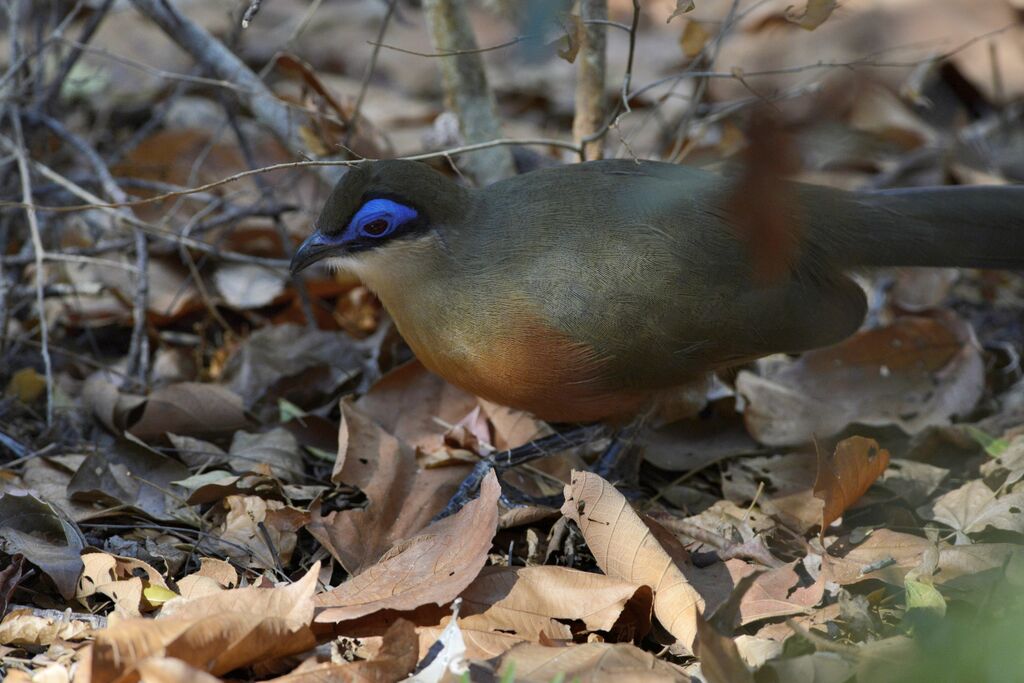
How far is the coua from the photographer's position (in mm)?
4133

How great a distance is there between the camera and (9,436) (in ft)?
14.5

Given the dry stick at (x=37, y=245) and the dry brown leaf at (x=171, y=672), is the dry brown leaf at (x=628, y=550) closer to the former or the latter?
the dry brown leaf at (x=171, y=672)

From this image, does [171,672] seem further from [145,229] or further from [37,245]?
[145,229]

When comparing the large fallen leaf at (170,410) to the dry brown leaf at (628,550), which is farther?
the large fallen leaf at (170,410)

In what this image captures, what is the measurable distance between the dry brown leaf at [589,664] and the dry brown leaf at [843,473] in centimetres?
106

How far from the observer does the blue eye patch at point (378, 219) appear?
13.9 ft

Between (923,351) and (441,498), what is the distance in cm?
264

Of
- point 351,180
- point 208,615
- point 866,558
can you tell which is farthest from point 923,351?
point 208,615

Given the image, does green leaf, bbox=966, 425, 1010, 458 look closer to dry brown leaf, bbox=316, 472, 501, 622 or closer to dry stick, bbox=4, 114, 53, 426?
dry brown leaf, bbox=316, 472, 501, 622

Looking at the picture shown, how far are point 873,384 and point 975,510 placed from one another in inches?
52.5

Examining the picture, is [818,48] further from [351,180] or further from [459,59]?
[351,180]

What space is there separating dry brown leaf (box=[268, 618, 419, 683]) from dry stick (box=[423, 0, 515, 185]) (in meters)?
3.07

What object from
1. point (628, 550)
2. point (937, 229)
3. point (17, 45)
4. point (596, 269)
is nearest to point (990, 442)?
point (937, 229)

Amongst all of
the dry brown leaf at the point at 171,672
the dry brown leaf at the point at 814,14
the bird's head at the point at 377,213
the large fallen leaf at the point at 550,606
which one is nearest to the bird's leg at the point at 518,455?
the large fallen leaf at the point at 550,606
